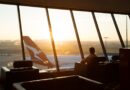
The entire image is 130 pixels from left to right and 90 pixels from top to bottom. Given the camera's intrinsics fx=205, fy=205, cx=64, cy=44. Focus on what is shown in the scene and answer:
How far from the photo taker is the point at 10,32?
21.7ft

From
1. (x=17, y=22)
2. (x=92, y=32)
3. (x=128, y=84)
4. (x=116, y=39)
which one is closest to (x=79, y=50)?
(x=92, y=32)

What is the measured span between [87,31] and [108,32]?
109cm

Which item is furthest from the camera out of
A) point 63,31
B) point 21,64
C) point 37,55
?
point 37,55

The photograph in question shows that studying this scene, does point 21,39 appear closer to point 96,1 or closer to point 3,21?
point 3,21

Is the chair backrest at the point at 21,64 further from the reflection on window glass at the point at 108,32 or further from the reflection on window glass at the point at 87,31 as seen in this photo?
the reflection on window glass at the point at 108,32

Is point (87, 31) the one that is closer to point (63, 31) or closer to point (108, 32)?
point (63, 31)

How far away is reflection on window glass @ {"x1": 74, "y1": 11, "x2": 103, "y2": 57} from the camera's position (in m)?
7.70

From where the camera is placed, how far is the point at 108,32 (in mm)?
8430

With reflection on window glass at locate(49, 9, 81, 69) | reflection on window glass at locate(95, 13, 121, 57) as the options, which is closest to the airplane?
reflection on window glass at locate(49, 9, 81, 69)

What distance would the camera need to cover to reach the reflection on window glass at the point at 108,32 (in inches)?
317

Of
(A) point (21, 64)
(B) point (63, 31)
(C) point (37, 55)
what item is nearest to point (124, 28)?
(B) point (63, 31)

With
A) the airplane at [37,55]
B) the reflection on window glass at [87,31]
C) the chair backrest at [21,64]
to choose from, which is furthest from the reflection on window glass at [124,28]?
the chair backrest at [21,64]

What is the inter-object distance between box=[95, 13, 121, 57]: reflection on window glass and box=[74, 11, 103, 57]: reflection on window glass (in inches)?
12.6

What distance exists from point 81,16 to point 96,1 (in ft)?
4.95
